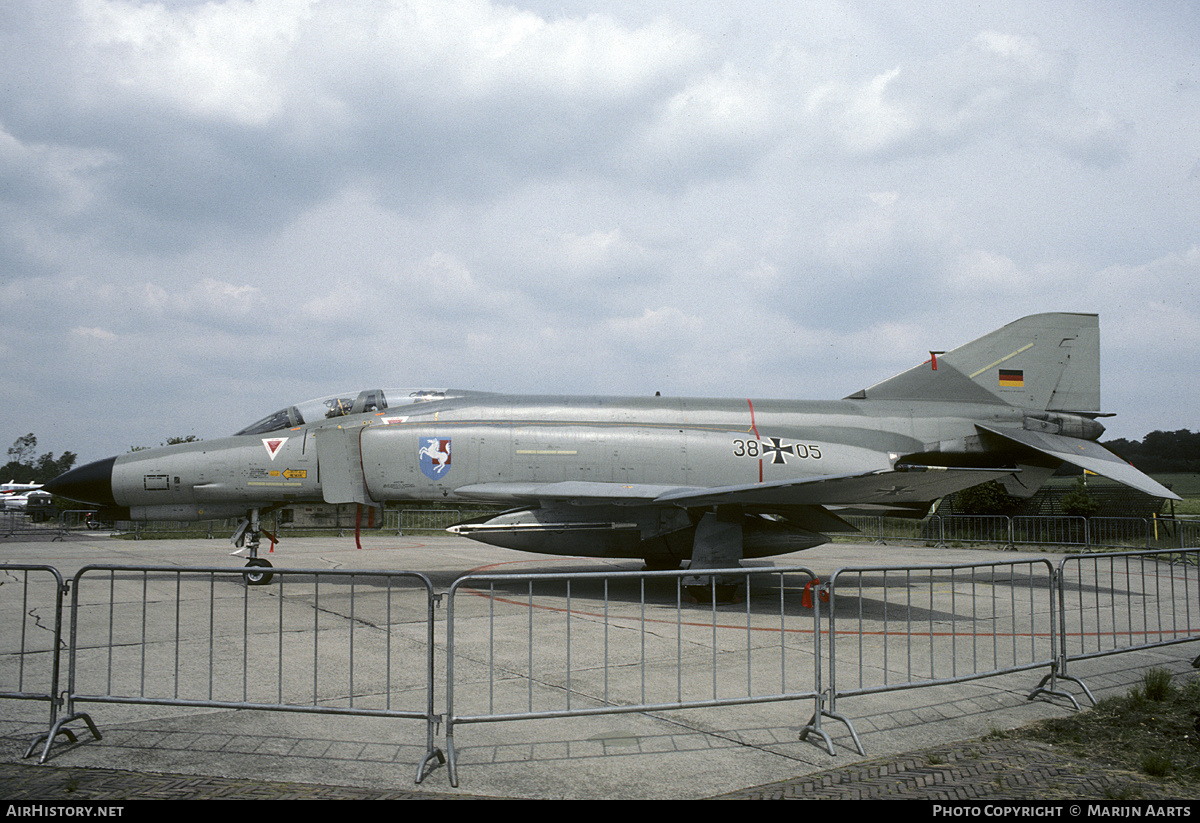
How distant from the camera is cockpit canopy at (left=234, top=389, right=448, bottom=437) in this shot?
1125 centimetres

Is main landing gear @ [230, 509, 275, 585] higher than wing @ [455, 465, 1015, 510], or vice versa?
wing @ [455, 465, 1015, 510]

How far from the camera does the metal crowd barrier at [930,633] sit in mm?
5141

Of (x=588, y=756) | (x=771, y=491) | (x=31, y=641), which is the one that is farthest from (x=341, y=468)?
(x=588, y=756)

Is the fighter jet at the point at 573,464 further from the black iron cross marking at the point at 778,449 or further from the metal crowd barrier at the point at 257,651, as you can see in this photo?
the metal crowd barrier at the point at 257,651

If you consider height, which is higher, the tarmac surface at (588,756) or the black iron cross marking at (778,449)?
the black iron cross marking at (778,449)

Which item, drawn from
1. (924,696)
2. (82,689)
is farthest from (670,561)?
(82,689)

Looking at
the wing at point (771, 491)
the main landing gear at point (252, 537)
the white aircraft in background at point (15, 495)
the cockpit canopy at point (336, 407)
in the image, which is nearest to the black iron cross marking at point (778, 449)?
the wing at point (771, 491)

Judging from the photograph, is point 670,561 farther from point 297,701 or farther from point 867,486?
point 297,701

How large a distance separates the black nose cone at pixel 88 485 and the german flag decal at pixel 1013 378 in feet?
46.2

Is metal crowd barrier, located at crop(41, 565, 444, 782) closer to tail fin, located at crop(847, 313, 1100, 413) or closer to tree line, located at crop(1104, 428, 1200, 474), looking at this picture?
tail fin, located at crop(847, 313, 1100, 413)

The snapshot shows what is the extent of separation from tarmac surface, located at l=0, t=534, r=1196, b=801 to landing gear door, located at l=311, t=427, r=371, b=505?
18.9 ft

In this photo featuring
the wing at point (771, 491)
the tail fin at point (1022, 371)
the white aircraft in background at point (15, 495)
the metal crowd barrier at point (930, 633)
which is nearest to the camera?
the metal crowd barrier at point (930, 633)

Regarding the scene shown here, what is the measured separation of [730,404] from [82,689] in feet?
28.9

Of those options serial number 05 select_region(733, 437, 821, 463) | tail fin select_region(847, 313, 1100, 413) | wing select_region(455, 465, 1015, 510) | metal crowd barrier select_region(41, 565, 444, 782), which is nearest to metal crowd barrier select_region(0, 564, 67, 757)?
metal crowd barrier select_region(41, 565, 444, 782)
